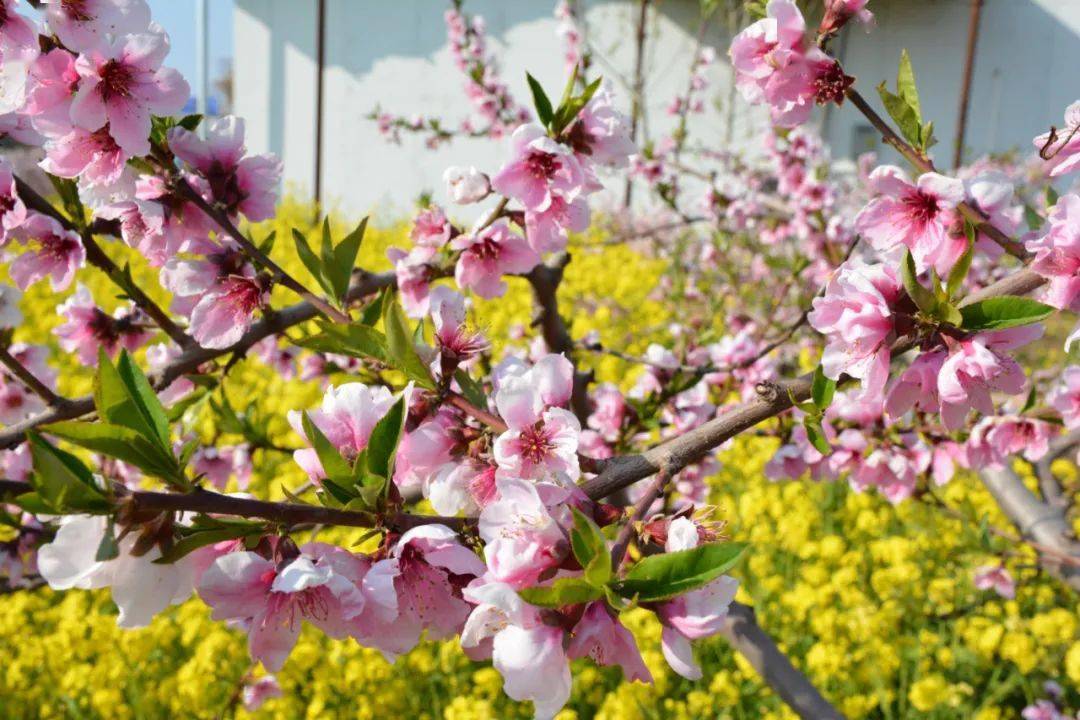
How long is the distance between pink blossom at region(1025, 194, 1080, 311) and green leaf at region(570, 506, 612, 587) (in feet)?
1.55

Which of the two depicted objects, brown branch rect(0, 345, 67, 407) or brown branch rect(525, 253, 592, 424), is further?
brown branch rect(525, 253, 592, 424)

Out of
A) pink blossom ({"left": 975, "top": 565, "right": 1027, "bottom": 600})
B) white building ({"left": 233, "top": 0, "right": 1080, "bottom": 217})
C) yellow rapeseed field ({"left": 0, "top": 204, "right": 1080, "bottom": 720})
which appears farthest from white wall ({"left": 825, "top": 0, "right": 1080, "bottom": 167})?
pink blossom ({"left": 975, "top": 565, "right": 1027, "bottom": 600})

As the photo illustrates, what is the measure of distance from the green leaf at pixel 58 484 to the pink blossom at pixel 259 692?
6.30 ft

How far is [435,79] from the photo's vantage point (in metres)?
10.8

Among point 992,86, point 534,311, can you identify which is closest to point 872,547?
point 534,311

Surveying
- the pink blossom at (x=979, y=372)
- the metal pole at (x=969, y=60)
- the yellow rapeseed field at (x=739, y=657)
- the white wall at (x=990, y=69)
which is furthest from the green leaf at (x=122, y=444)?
the metal pole at (x=969, y=60)

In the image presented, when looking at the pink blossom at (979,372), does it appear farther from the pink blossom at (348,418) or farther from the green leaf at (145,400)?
the green leaf at (145,400)

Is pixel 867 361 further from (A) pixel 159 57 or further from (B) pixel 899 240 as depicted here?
(A) pixel 159 57

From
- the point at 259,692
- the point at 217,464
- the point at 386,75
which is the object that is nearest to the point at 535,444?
the point at 217,464

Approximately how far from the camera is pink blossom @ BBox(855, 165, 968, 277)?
0.85 metres

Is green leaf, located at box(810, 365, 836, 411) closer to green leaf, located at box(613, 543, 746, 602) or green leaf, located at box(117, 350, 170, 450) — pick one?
green leaf, located at box(613, 543, 746, 602)

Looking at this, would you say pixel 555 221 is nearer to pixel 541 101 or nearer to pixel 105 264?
pixel 541 101

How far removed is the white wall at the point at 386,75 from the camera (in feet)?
34.2

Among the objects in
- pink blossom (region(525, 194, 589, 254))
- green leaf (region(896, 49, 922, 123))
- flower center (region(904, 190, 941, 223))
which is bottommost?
pink blossom (region(525, 194, 589, 254))
